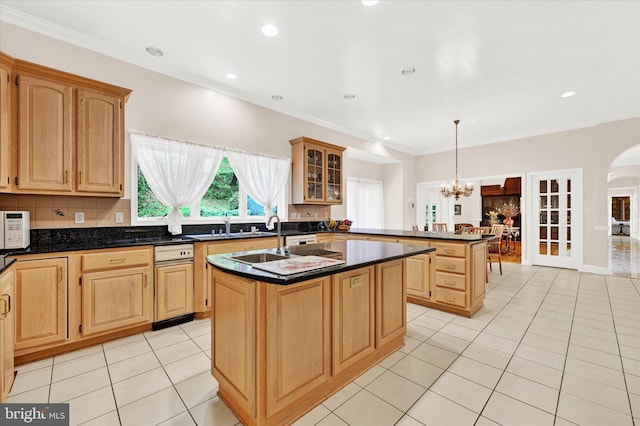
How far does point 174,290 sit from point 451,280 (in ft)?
10.2

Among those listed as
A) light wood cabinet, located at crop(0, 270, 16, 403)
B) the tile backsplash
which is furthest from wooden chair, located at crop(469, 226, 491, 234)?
light wood cabinet, located at crop(0, 270, 16, 403)

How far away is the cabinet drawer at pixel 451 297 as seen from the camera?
10.6 ft

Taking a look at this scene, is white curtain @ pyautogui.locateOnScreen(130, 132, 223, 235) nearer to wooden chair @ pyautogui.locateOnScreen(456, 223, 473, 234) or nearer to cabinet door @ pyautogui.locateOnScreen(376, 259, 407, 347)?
cabinet door @ pyautogui.locateOnScreen(376, 259, 407, 347)

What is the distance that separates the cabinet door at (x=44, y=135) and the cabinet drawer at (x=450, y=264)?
3921mm

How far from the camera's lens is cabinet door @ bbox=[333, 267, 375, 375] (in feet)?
6.08

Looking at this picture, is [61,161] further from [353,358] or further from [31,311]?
[353,358]

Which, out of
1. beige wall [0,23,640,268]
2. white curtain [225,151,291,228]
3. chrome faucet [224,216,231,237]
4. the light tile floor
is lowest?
the light tile floor

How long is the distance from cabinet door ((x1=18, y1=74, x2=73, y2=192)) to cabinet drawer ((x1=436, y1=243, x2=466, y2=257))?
153 inches

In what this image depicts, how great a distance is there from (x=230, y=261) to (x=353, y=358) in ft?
3.64

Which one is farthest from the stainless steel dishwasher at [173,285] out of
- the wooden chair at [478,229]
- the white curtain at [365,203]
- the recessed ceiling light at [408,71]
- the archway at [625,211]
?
the archway at [625,211]

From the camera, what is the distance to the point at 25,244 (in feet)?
7.64

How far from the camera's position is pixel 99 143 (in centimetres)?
265

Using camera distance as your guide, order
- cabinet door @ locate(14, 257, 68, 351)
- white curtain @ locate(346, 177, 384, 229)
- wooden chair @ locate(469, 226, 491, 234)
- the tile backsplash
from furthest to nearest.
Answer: white curtain @ locate(346, 177, 384, 229)
wooden chair @ locate(469, 226, 491, 234)
the tile backsplash
cabinet door @ locate(14, 257, 68, 351)

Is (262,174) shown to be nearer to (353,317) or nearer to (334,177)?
(334,177)
